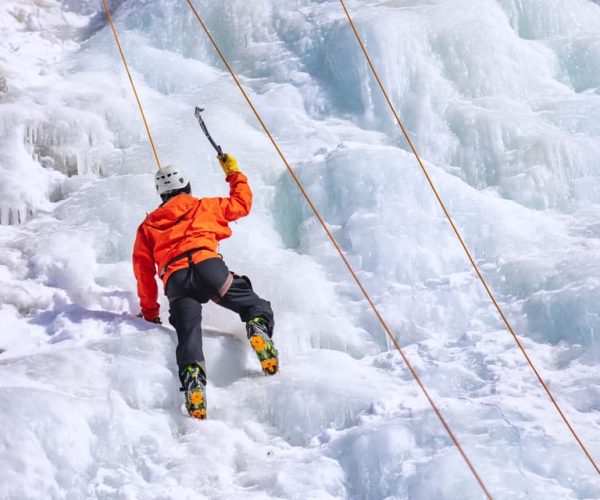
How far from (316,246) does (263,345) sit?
4.54 feet

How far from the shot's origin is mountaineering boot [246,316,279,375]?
4.46m

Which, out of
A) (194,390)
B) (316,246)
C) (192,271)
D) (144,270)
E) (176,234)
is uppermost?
(176,234)

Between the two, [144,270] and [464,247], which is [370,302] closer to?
[464,247]

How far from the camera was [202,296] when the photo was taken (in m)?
4.62

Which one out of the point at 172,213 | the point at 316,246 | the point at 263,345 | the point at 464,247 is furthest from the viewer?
the point at 316,246

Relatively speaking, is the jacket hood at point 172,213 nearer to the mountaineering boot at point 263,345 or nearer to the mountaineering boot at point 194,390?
the mountaineering boot at point 263,345

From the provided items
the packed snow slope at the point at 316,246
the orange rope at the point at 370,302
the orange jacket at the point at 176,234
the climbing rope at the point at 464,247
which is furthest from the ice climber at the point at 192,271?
the climbing rope at the point at 464,247

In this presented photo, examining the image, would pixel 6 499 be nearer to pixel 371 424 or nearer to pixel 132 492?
pixel 132 492

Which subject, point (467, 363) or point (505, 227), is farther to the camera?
point (505, 227)

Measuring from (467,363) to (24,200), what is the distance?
3462 millimetres

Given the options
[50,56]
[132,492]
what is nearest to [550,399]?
[132,492]

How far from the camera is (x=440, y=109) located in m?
6.68

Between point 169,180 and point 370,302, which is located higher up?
point 169,180

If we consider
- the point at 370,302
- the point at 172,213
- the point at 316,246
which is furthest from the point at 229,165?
the point at 370,302
